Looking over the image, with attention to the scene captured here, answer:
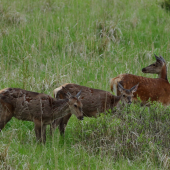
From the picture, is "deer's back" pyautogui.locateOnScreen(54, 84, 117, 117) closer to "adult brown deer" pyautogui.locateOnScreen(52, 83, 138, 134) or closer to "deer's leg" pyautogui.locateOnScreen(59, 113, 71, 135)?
"adult brown deer" pyautogui.locateOnScreen(52, 83, 138, 134)

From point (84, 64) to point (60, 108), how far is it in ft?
11.2

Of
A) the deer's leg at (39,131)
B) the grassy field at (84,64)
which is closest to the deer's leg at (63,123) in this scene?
the grassy field at (84,64)

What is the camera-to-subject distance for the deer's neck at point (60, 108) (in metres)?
6.38

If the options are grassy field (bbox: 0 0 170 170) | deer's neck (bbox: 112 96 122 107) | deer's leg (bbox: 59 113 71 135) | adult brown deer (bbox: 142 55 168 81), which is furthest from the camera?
adult brown deer (bbox: 142 55 168 81)

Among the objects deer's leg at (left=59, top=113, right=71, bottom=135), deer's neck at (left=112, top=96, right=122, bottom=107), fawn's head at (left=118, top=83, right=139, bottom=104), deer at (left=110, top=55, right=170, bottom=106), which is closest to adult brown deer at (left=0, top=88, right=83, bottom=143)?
deer's leg at (left=59, top=113, right=71, bottom=135)

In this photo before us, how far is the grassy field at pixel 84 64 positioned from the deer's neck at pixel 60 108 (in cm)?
37

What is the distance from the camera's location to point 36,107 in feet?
20.8

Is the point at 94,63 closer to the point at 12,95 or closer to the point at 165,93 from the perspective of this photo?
the point at 165,93

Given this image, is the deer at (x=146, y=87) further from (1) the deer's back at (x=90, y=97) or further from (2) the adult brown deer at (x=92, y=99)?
(1) the deer's back at (x=90, y=97)

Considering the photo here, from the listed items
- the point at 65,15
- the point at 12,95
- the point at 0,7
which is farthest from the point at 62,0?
the point at 12,95

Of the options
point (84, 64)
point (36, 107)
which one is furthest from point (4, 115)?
point (84, 64)

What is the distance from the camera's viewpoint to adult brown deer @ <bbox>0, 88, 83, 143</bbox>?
618cm

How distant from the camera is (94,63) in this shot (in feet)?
31.9

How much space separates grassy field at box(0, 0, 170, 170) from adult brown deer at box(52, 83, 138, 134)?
0.21m
